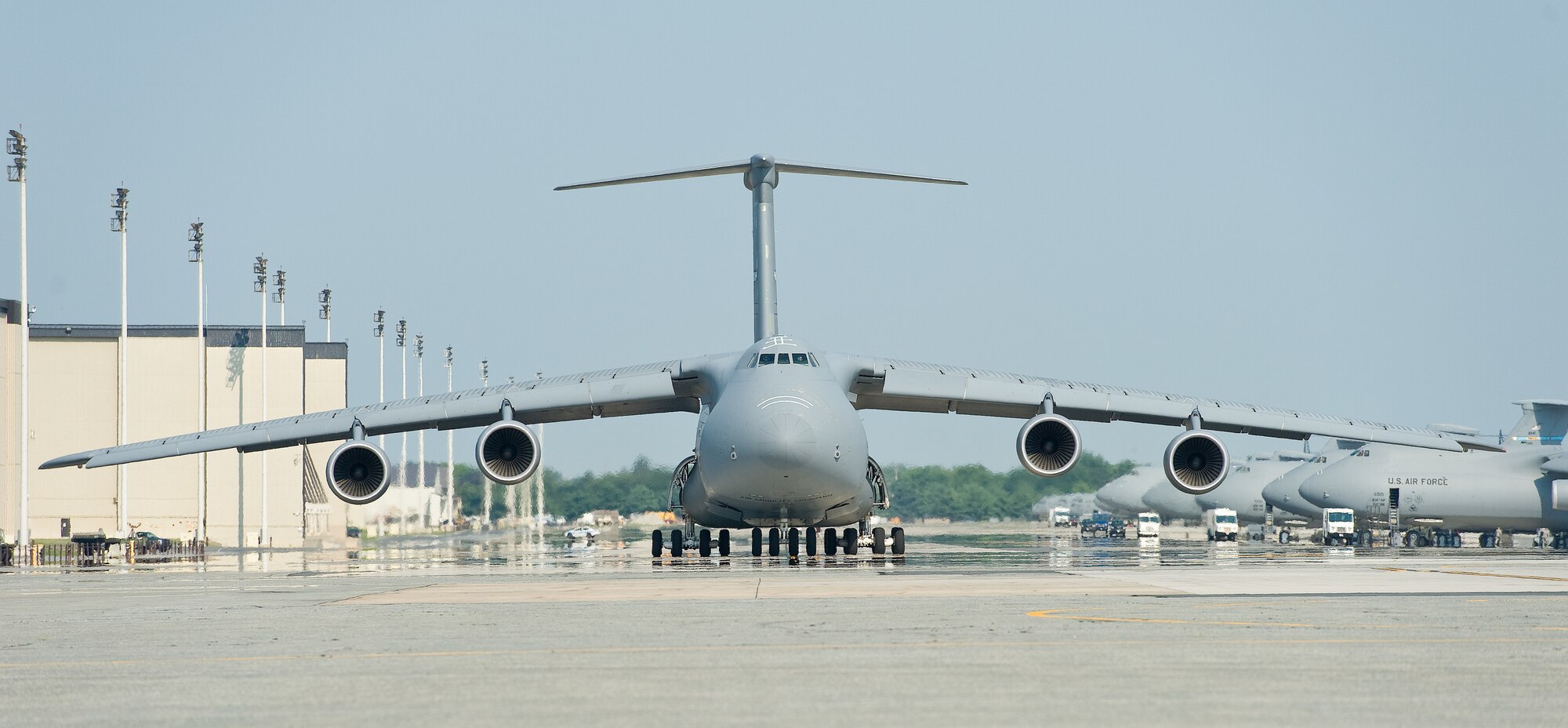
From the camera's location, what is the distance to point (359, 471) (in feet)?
77.4

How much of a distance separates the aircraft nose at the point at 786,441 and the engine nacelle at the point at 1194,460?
20.9 feet

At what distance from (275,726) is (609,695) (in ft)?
4.92

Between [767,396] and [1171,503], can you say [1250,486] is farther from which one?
[767,396]

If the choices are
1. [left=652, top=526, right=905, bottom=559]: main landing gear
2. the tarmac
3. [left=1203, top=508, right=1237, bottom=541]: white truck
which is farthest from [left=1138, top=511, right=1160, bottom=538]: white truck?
the tarmac

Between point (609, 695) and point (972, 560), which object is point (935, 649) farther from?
point (972, 560)

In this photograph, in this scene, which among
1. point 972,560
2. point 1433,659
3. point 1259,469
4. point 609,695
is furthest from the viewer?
point 1259,469

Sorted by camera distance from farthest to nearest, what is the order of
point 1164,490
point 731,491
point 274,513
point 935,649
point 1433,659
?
point 1164,490, point 274,513, point 731,491, point 935,649, point 1433,659

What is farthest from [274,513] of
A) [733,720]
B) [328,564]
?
[733,720]

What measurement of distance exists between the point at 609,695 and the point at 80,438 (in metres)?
51.6

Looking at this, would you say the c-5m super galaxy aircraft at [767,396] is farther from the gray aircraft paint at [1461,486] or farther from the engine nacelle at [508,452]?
the gray aircraft paint at [1461,486]

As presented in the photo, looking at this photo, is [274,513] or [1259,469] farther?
[1259,469]

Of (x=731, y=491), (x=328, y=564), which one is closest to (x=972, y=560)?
(x=731, y=491)

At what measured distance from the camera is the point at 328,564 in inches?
1117

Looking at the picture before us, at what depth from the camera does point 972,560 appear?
2561cm
